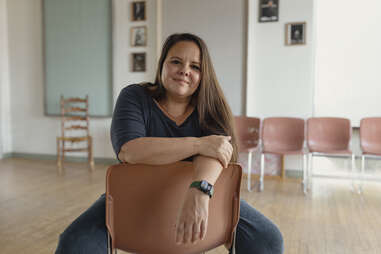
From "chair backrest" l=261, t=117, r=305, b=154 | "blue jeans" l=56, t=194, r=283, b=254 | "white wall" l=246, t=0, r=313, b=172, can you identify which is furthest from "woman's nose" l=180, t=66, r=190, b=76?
"white wall" l=246, t=0, r=313, b=172

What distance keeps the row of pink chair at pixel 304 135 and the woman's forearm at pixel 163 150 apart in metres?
2.80

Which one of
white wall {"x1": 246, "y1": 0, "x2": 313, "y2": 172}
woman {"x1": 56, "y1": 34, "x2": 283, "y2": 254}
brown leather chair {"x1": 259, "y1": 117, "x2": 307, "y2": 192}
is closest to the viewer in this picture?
woman {"x1": 56, "y1": 34, "x2": 283, "y2": 254}

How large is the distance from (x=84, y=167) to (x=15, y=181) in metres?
1.09

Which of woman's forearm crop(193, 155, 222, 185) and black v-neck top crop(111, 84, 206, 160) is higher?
black v-neck top crop(111, 84, 206, 160)

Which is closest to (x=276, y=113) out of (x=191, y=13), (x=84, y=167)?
(x=191, y=13)

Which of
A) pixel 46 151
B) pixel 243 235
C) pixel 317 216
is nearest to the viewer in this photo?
pixel 243 235

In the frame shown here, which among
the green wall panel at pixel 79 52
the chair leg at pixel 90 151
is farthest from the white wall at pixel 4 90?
the chair leg at pixel 90 151

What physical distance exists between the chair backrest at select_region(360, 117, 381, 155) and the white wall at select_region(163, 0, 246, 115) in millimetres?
1554

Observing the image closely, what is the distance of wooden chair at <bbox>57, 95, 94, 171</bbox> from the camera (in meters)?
4.86

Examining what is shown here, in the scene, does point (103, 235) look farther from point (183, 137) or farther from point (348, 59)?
point (348, 59)

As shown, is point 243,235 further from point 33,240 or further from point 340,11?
point 340,11

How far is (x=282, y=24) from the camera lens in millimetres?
4281

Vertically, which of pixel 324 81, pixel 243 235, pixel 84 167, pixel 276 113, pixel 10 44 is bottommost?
pixel 84 167

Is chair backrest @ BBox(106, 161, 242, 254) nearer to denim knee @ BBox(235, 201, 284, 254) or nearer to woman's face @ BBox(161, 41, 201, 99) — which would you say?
denim knee @ BBox(235, 201, 284, 254)
